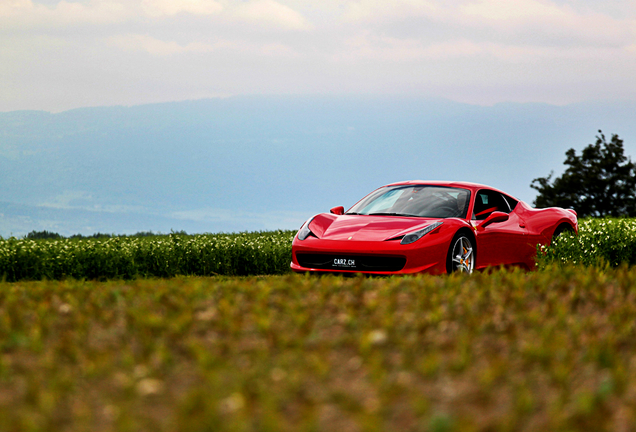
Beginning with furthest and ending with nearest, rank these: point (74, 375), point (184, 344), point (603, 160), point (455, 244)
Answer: point (603, 160), point (455, 244), point (184, 344), point (74, 375)

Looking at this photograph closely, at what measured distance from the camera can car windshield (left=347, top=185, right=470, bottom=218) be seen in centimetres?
1028

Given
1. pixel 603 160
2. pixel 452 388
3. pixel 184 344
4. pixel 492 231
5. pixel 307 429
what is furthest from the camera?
pixel 603 160

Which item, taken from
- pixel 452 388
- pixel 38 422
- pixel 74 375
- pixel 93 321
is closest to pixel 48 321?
pixel 93 321

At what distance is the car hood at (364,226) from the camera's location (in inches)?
366

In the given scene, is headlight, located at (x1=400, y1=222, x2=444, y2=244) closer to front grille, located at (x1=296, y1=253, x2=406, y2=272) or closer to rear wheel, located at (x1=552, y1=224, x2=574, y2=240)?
front grille, located at (x1=296, y1=253, x2=406, y2=272)

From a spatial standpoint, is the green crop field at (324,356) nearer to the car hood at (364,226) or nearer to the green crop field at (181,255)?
the car hood at (364,226)

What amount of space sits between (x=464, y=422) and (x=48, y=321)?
348cm

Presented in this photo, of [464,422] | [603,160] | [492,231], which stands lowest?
[464,422]

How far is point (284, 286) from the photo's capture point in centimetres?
654

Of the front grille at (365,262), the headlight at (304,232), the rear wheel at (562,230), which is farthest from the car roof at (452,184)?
the front grille at (365,262)

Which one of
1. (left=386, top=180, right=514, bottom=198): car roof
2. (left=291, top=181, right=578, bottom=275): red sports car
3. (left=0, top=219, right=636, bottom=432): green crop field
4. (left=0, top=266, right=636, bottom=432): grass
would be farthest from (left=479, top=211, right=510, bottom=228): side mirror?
(left=0, top=266, right=636, bottom=432): grass

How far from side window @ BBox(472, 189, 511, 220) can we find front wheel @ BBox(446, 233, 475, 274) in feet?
1.88

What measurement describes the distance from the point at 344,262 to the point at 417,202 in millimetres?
1959

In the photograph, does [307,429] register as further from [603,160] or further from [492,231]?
[603,160]
